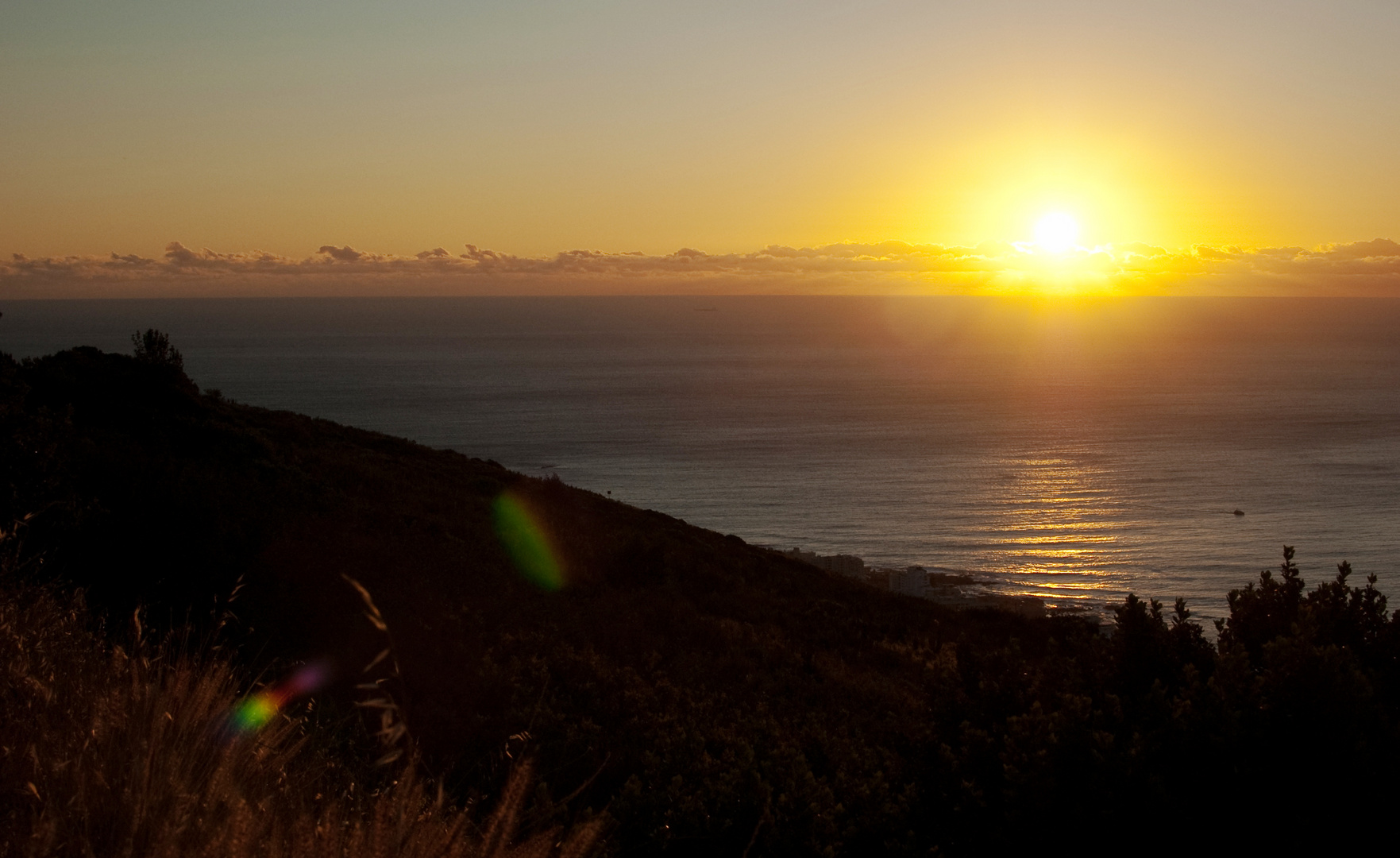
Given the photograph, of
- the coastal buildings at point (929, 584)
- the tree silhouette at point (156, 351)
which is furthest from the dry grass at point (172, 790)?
the coastal buildings at point (929, 584)

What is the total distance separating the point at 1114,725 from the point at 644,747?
3.90 meters

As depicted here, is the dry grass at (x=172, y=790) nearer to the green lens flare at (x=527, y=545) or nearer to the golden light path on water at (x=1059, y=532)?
the green lens flare at (x=527, y=545)

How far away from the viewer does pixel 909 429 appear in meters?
90.9

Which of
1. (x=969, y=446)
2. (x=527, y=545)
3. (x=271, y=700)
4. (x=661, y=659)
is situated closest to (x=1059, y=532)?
(x=969, y=446)

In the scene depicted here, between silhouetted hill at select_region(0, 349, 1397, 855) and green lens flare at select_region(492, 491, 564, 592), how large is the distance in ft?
1.00

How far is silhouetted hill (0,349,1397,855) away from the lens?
199 inches

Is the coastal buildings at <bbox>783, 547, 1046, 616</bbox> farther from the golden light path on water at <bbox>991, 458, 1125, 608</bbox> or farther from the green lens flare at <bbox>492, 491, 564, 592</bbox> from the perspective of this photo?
the green lens flare at <bbox>492, 491, 564, 592</bbox>

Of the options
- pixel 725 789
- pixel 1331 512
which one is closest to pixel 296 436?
pixel 725 789

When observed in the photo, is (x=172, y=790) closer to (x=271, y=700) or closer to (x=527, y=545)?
(x=271, y=700)

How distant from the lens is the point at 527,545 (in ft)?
61.8

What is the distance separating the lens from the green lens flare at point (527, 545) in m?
16.5

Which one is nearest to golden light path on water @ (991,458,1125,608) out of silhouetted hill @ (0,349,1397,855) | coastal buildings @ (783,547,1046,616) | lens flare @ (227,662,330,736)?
coastal buildings @ (783,547,1046,616)

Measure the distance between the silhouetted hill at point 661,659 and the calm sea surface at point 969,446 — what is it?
28894 millimetres

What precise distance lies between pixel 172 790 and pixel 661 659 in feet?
31.3
